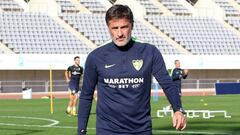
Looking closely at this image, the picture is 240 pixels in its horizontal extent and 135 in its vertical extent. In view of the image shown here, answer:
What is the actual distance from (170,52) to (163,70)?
50.5m

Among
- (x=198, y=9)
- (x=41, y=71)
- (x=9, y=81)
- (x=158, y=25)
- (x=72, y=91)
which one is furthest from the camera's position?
(x=198, y=9)

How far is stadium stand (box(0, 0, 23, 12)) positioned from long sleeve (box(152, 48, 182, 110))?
51517mm

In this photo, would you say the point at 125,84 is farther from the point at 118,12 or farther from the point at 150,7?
the point at 150,7

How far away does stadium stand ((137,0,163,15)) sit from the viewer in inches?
2488

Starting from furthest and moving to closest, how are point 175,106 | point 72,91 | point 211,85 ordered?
point 211,85, point 72,91, point 175,106

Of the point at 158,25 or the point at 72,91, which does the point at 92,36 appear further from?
the point at 72,91

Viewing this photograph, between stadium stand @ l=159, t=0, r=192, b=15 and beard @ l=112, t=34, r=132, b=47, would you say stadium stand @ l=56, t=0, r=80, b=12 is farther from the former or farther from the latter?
beard @ l=112, t=34, r=132, b=47

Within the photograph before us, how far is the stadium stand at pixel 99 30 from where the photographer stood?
5688 centimetres

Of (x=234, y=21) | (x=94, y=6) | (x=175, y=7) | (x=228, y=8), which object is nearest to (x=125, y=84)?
(x=94, y=6)

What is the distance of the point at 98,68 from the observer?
21.3 ft

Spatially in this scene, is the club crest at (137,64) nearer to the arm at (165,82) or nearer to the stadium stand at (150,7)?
the arm at (165,82)

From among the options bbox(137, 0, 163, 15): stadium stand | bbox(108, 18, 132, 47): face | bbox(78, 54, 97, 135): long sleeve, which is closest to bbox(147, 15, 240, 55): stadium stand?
bbox(137, 0, 163, 15): stadium stand

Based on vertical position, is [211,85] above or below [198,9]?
below

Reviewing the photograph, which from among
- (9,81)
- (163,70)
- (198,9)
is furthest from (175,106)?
(198,9)
